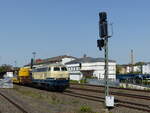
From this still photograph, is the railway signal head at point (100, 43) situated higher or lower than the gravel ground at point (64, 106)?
higher

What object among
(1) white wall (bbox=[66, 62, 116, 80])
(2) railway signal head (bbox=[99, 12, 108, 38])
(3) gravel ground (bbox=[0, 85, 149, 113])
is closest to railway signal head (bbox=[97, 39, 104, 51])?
(2) railway signal head (bbox=[99, 12, 108, 38])

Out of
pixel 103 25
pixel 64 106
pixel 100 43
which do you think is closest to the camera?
pixel 103 25

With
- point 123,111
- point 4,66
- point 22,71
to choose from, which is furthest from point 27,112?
point 4,66

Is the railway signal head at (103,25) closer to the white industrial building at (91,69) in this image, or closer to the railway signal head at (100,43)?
the railway signal head at (100,43)

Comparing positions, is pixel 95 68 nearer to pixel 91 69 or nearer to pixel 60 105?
pixel 91 69

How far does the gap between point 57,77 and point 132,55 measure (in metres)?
81.2

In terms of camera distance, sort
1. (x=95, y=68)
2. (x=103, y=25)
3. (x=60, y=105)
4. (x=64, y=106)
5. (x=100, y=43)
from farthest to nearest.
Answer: (x=95, y=68) → (x=60, y=105) → (x=64, y=106) → (x=100, y=43) → (x=103, y=25)

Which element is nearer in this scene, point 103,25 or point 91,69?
point 103,25

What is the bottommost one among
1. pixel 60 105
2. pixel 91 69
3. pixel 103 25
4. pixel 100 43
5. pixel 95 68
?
pixel 60 105

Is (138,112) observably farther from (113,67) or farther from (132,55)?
(132,55)

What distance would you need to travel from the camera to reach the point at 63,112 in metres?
14.7

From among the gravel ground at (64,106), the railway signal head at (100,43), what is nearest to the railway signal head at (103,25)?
the railway signal head at (100,43)

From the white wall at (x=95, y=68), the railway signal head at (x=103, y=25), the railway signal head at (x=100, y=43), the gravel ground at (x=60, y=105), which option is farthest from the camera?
the white wall at (x=95, y=68)

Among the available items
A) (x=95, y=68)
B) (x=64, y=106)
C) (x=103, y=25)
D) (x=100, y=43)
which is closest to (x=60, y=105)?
(x=64, y=106)
